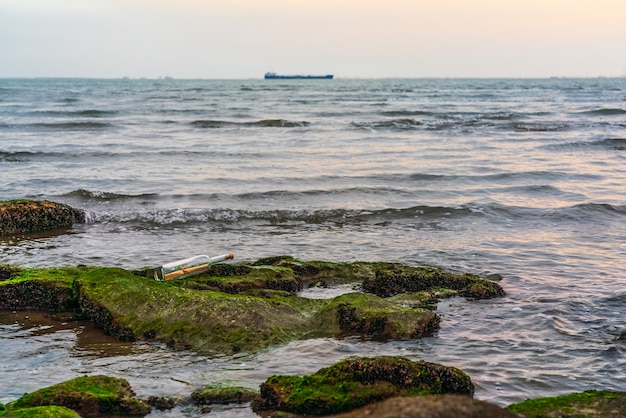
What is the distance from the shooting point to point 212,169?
1984cm

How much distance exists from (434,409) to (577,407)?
6.10ft

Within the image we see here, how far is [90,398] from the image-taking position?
4.93 metres

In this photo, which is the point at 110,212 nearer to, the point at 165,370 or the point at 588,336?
the point at 165,370

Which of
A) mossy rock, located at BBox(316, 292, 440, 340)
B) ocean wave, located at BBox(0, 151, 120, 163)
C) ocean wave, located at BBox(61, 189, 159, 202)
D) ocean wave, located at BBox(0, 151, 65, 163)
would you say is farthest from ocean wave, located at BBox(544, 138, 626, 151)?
mossy rock, located at BBox(316, 292, 440, 340)

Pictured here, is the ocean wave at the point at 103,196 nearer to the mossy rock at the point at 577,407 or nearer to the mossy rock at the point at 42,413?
the mossy rock at the point at 42,413

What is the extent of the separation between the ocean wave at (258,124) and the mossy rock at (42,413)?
98.0ft

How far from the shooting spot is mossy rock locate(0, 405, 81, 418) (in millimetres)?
4359

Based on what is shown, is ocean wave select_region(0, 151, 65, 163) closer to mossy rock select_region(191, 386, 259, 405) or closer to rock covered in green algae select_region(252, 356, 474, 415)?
mossy rock select_region(191, 386, 259, 405)

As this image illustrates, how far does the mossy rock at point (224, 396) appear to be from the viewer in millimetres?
5277

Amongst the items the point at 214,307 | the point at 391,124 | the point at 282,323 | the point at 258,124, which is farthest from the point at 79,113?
the point at 282,323

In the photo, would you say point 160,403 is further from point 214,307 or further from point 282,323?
point 282,323

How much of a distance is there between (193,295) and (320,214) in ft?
22.9

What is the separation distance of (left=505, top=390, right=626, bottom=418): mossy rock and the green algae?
2533 millimetres

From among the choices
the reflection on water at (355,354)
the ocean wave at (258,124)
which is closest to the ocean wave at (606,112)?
the ocean wave at (258,124)
